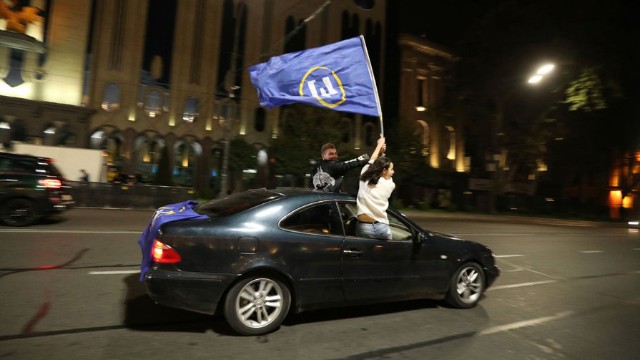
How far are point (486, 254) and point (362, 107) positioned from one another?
108 inches

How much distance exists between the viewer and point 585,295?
22.3ft

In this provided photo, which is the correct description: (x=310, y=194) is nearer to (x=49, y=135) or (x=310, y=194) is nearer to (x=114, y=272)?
(x=114, y=272)

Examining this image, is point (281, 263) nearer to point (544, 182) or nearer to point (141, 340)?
point (141, 340)

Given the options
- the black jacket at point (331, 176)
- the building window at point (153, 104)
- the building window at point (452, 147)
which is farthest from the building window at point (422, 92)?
the black jacket at point (331, 176)

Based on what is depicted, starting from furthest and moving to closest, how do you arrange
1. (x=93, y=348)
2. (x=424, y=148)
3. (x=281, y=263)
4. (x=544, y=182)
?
(x=544, y=182) < (x=424, y=148) < (x=281, y=263) < (x=93, y=348)

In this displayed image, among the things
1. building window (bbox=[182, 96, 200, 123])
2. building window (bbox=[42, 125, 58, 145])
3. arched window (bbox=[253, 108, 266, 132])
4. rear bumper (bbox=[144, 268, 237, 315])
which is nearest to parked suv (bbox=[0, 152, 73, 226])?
rear bumper (bbox=[144, 268, 237, 315])

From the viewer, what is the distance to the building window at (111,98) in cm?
3029

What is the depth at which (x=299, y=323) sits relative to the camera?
184 inches

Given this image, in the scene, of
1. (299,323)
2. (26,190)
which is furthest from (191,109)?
(299,323)

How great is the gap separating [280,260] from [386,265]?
130 centimetres

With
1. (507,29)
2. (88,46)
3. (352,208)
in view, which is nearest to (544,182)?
(507,29)

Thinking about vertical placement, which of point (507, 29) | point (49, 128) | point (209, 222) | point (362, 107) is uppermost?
point (507, 29)

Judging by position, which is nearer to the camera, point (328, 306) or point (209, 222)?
point (209, 222)

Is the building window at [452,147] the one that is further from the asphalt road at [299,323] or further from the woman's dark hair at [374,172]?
the woman's dark hair at [374,172]
